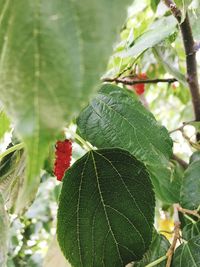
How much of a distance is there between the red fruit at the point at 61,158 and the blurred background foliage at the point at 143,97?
0.04 ft

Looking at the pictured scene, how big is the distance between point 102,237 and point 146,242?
5 centimetres

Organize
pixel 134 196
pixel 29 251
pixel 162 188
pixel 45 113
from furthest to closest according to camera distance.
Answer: pixel 29 251, pixel 162 188, pixel 134 196, pixel 45 113

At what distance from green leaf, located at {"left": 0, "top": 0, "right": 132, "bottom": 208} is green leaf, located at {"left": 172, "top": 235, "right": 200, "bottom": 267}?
1.28 feet

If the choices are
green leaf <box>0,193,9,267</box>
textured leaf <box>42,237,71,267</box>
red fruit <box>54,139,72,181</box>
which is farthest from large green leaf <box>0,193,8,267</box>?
textured leaf <box>42,237,71,267</box>

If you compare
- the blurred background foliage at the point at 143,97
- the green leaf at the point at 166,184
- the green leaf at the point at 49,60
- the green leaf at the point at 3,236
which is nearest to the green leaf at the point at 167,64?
the blurred background foliage at the point at 143,97

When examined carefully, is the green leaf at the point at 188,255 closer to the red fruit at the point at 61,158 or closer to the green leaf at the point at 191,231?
the green leaf at the point at 191,231

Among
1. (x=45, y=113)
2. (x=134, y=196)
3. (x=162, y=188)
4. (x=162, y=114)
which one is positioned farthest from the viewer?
(x=162, y=114)

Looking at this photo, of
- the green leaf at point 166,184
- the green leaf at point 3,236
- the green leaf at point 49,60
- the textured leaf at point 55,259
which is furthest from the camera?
the green leaf at point 166,184

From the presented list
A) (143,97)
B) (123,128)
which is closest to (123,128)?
(123,128)

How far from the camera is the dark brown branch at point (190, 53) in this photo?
64 centimetres

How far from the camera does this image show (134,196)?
1.82ft

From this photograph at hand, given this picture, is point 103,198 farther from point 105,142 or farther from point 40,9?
point 40,9

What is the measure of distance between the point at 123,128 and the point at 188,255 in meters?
0.18

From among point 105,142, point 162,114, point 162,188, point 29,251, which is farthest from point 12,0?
point 162,114
